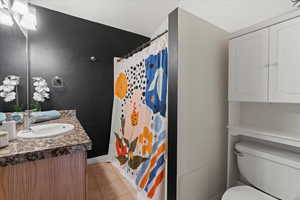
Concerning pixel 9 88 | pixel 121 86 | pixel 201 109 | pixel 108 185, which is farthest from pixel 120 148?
pixel 9 88

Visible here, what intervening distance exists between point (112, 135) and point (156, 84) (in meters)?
1.40

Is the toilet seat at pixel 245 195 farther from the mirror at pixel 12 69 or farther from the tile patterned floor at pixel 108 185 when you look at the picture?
the mirror at pixel 12 69

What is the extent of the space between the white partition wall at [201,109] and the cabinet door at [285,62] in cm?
38

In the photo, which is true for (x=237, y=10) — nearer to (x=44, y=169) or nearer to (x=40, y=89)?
(x=44, y=169)

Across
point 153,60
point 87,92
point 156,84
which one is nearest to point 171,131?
point 156,84

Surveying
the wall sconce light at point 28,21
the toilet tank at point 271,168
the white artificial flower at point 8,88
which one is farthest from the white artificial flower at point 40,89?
the toilet tank at point 271,168

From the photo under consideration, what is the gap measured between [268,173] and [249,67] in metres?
0.84

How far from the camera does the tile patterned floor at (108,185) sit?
155 cm

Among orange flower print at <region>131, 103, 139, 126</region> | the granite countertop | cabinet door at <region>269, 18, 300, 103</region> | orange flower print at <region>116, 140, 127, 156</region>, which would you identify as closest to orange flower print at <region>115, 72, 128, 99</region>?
orange flower print at <region>131, 103, 139, 126</region>

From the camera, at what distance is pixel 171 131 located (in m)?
1.01

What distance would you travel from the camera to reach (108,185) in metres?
1.73

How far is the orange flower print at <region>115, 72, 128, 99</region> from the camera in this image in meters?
1.97

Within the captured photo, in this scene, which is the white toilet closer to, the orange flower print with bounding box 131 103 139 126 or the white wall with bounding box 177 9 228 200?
the white wall with bounding box 177 9 228 200

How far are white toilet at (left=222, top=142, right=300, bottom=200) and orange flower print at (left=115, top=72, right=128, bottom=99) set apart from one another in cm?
153
